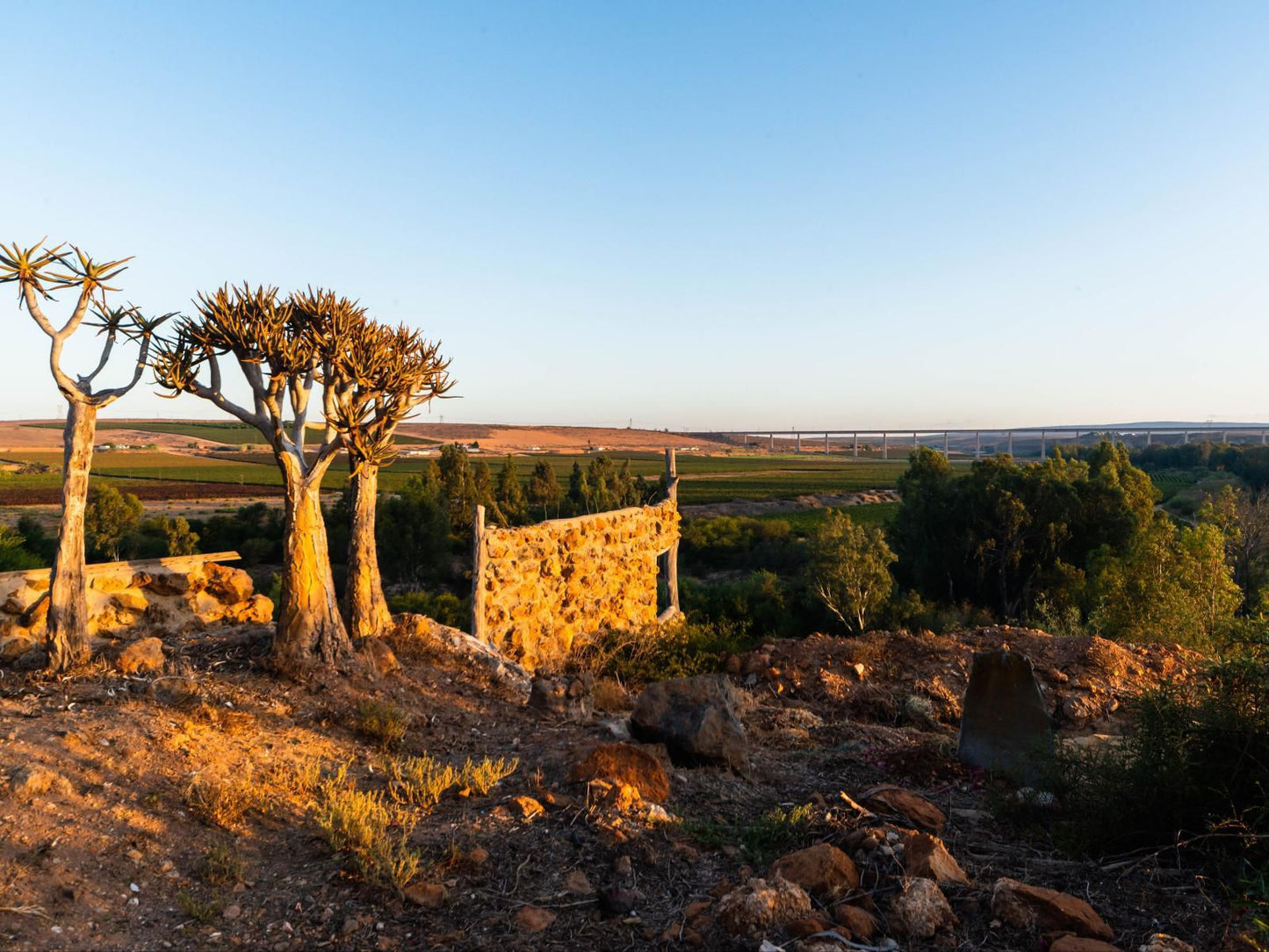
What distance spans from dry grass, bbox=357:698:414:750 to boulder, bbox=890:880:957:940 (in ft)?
13.1

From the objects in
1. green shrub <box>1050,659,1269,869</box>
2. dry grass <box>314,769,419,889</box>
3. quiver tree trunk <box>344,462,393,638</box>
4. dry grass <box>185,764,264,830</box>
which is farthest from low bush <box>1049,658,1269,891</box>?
quiver tree trunk <box>344,462,393,638</box>

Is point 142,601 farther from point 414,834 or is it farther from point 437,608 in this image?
point 437,608

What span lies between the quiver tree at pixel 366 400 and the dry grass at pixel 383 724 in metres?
1.94

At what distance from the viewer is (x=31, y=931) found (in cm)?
338

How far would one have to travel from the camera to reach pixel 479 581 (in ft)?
31.6

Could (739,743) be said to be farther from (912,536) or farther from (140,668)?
(912,536)

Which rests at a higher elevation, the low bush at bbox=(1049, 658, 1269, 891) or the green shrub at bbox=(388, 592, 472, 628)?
the low bush at bbox=(1049, 658, 1269, 891)

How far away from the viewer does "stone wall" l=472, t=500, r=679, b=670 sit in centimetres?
1007

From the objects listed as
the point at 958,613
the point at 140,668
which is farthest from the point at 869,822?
the point at 958,613

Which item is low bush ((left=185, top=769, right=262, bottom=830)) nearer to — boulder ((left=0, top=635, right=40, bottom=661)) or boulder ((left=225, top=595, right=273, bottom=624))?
boulder ((left=0, top=635, right=40, bottom=661))

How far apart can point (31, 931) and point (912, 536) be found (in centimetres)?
2470

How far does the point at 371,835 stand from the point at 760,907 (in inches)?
79.6

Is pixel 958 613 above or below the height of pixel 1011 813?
below

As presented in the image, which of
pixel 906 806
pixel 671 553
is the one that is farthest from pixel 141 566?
pixel 671 553
